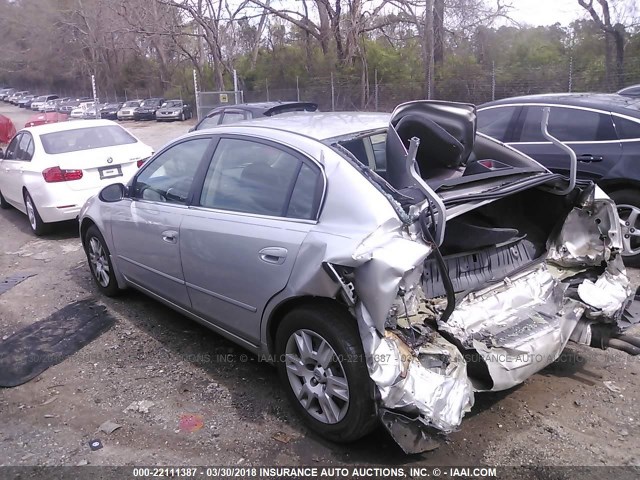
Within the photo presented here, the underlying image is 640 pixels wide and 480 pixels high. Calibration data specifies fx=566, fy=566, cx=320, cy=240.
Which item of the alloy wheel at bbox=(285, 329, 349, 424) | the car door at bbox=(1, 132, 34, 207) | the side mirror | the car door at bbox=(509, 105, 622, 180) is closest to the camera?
the alloy wheel at bbox=(285, 329, 349, 424)

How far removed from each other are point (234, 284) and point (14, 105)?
7893 cm

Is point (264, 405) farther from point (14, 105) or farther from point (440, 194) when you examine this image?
point (14, 105)

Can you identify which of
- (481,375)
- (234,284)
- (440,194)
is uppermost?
(440,194)

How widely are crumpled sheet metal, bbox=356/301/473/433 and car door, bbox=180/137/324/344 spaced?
64cm

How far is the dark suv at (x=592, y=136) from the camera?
5.70m

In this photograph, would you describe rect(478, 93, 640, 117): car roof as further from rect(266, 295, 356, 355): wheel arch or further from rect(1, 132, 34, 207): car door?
rect(1, 132, 34, 207): car door

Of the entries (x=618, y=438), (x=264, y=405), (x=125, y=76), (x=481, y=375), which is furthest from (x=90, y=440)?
(x=125, y=76)

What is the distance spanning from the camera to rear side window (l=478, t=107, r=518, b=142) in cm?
678

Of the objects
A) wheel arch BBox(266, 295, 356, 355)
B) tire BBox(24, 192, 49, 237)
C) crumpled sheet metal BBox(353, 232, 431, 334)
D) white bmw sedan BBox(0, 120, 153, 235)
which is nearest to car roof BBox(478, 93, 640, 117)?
crumpled sheet metal BBox(353, 232, 431, 334)

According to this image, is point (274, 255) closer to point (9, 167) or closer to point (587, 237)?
point (587, 237)

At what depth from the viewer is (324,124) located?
388cm

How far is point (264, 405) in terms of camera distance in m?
3.56

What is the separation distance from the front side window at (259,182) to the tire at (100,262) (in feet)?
6.06

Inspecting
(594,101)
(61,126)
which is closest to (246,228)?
(594,101)
